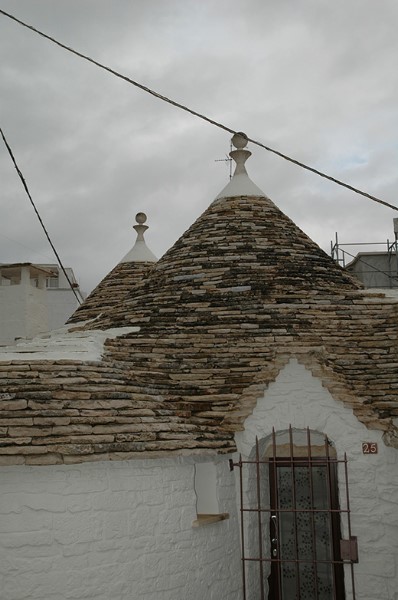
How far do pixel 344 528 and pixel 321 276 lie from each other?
3662mm

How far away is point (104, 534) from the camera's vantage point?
5531 millimetres

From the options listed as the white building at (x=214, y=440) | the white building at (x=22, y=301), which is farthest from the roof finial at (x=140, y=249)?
the white building at (x=22, y=301)

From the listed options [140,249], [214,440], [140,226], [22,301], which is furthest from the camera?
[22,301]

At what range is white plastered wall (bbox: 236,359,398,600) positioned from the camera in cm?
673

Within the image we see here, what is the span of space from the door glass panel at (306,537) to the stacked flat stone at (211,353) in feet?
3.37

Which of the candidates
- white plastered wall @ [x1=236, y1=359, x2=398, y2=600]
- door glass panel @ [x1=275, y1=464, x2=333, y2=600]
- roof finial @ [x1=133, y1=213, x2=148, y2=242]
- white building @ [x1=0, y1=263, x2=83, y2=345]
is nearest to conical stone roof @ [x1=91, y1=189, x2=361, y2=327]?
white plastered wall @ [x1=236, y1=359, x2=398, y2=600]

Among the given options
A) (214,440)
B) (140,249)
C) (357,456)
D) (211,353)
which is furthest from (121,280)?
(357,456)

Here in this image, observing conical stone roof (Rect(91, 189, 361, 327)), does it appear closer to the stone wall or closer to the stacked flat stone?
the stacked flat stone

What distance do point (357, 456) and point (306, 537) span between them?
118 centimetres

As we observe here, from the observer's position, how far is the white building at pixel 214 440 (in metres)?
5.42

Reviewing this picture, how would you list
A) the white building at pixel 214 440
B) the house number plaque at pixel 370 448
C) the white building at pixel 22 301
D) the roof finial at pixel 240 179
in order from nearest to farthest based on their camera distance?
the white building at pixel 214 440 → the house number plaque at pixel 370 448 → the roof finial at pixel 240 179 → the white building at pixel 22 301

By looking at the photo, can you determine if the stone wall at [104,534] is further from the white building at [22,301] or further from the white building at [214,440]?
the white building at [22,301]

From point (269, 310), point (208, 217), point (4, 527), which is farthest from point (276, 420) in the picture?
point (208, 217)

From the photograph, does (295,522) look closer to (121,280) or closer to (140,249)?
(121,280)
